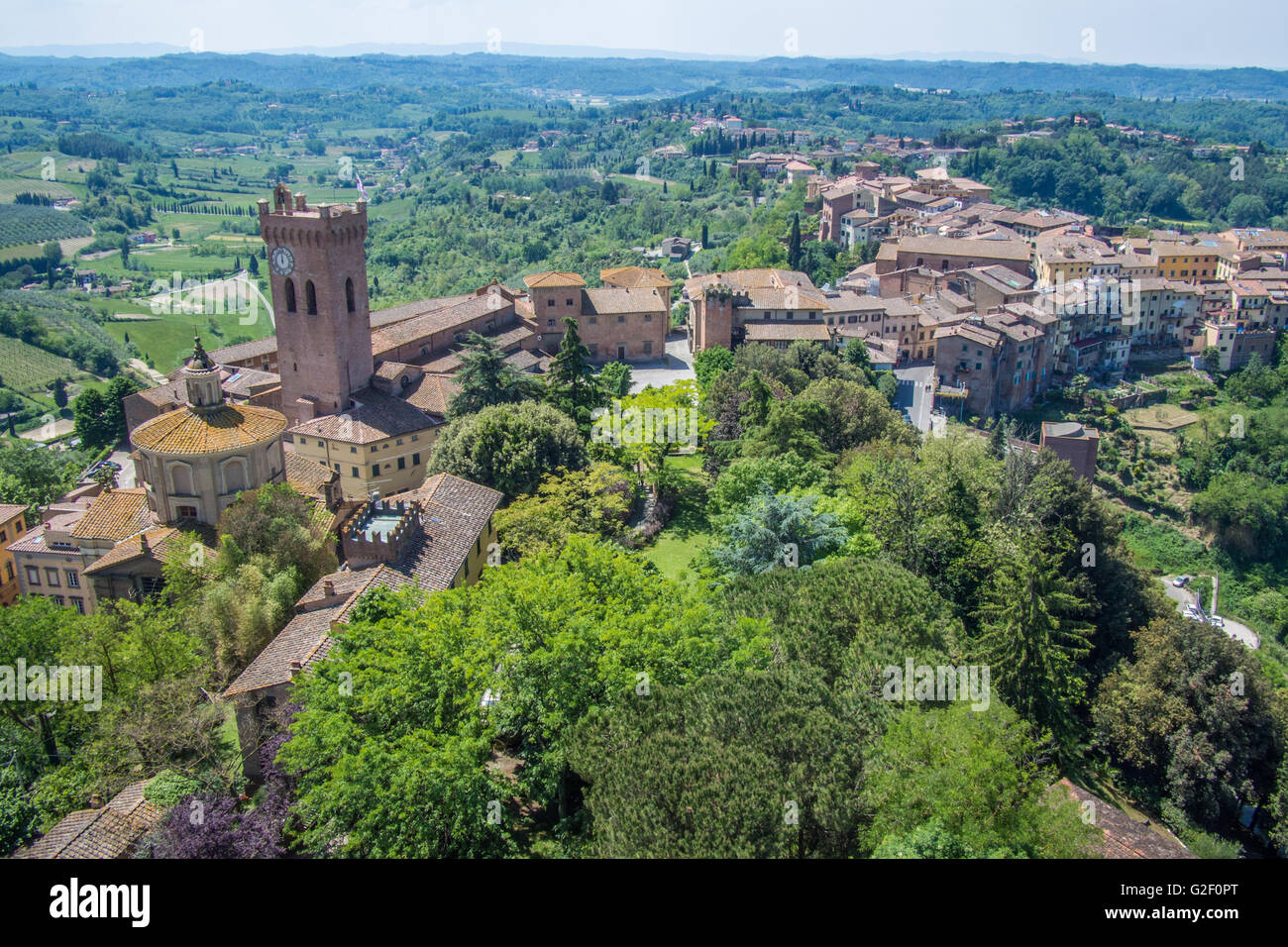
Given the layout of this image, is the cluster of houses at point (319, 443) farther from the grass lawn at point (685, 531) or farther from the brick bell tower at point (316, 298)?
the grass lawn at point (685, 531)

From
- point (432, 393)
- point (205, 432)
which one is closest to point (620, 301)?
point (432, 393)

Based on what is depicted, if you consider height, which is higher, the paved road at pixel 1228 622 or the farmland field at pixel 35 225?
the farmland field at pixel 35 225

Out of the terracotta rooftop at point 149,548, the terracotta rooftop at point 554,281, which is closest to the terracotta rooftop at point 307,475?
the terracotta rooftop at point 149,548

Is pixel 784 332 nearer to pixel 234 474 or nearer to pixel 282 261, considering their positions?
pixel 282 261

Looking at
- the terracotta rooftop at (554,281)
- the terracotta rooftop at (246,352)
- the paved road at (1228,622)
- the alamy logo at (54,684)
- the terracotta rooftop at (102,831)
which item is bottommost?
the paved road at (1228,622)

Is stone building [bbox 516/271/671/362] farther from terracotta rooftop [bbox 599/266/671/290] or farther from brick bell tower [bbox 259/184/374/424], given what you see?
brick bell tower [bbox 259/184/374/424]
